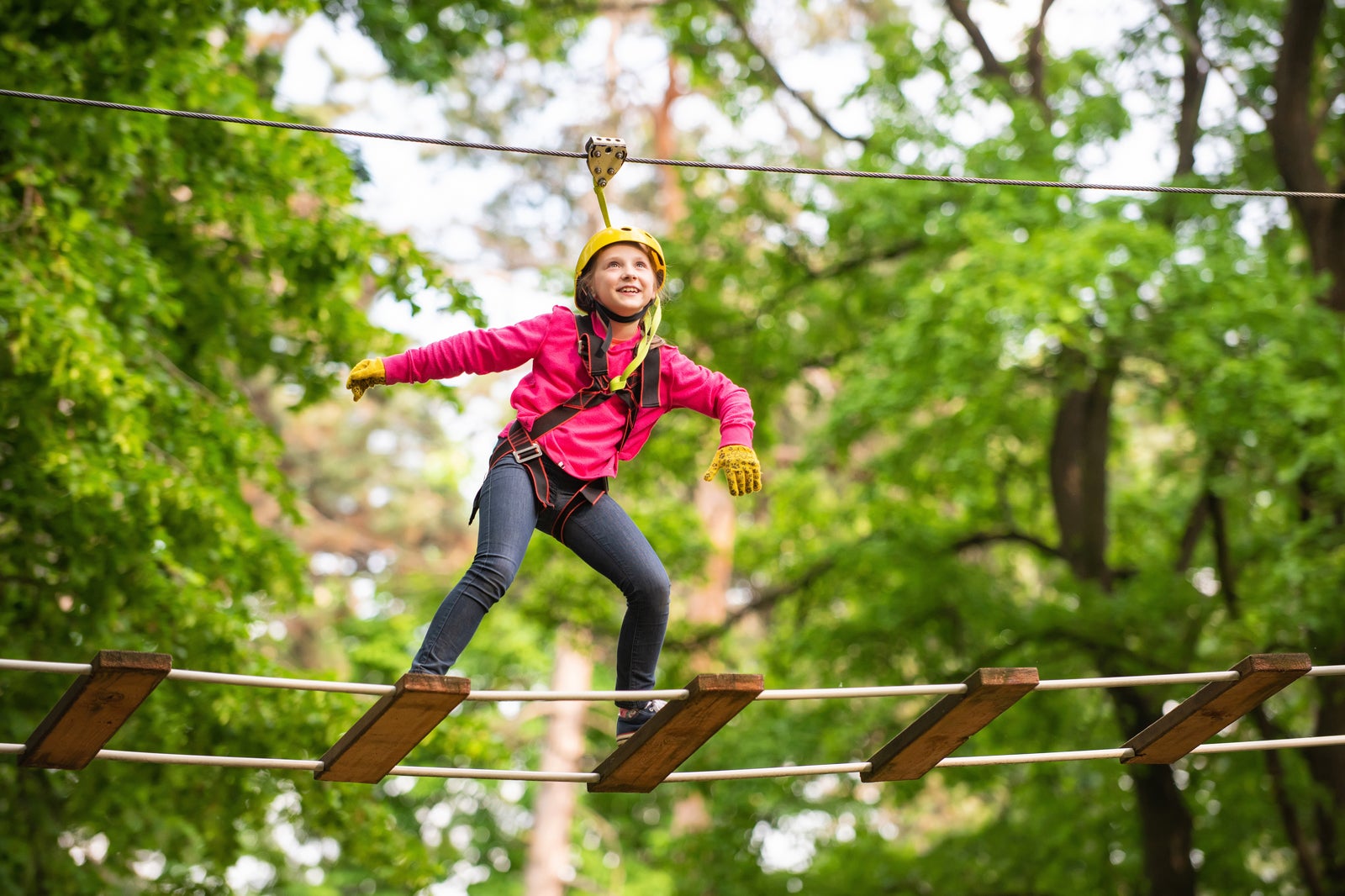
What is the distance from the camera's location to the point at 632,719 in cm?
438

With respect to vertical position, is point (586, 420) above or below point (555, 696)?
above

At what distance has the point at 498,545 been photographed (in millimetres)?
3973

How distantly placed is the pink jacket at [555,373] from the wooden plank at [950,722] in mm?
1015

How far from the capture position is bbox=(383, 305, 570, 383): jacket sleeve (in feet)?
13.3

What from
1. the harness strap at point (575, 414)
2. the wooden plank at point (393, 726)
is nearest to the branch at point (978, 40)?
the harness strap at point (575, 414)

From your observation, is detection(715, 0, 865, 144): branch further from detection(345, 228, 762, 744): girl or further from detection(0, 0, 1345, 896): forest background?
detection(345, 228, 762, 744): girl

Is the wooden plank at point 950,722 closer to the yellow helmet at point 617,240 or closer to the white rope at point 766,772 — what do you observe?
the white rope at point 766,772

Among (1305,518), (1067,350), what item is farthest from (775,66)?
(1305,518)

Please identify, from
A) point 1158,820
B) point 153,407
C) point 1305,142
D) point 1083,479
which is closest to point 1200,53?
point 1305,142

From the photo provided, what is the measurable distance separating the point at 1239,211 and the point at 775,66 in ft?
14.9

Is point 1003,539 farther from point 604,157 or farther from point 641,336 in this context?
point 604,157

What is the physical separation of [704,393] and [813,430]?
8.36 metres

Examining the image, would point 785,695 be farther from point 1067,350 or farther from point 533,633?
point 533,633

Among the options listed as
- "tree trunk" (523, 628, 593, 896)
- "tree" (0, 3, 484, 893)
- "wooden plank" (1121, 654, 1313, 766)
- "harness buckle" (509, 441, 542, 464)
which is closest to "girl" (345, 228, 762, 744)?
"harness buckle" (509, 441, 542, 464)
